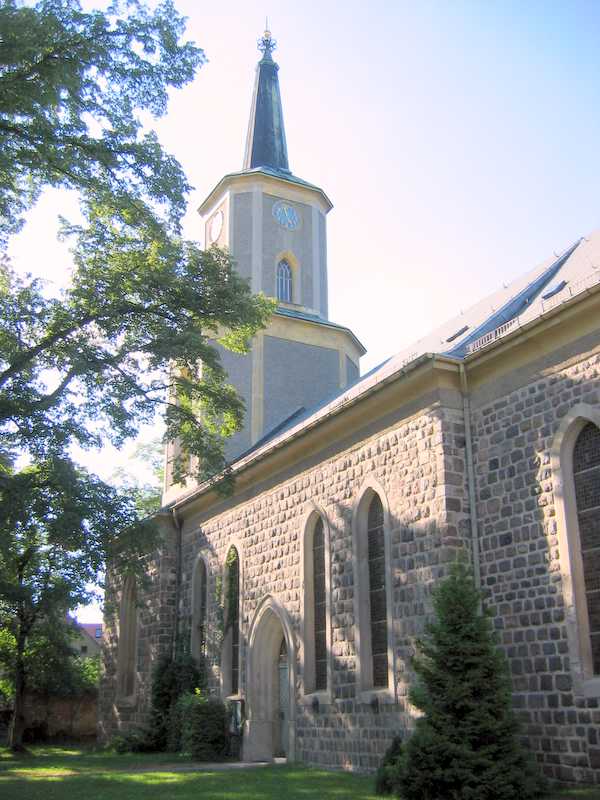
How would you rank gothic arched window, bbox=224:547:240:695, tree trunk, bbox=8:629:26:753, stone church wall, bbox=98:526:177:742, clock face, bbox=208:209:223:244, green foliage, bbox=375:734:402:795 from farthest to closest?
clock face, bbox=208:209:223:244
tree trunk, bbox=8:629:26:753
stone church wall, bbox=98:526:177:742
gothic arched window, bbox=224:547:240:695
green foliage, bbox=375:734:402:795

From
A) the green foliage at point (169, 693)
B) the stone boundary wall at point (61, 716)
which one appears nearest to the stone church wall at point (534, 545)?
the green foliage at point (169, 693)

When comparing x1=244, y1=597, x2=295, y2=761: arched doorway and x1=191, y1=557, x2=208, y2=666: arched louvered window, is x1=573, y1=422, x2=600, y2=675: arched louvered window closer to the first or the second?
x1=244, y1=597, x2=295, y2=761: arched doorway

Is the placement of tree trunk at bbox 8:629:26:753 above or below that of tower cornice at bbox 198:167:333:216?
below

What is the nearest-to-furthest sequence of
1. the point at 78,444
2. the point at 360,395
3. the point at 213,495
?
the point at 360,395 < the point at 78,444 < the point at 213,495

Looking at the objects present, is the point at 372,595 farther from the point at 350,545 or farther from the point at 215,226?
the point at 215,226

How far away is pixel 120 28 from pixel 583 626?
1204cm

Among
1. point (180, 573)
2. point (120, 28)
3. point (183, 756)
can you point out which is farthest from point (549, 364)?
point (180, 573)

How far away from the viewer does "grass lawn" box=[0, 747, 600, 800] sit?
11992 millimetres

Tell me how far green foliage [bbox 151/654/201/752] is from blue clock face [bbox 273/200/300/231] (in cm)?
1408

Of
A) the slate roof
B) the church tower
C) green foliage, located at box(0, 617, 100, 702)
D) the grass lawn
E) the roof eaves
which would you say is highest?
the church tower

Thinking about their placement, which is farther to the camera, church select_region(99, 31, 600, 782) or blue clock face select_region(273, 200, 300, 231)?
blue clock face select_region(273, 200, 300, 231)

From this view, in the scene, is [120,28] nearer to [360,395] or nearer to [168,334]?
[168,334]

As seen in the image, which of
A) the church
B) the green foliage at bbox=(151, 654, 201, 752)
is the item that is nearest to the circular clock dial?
the church

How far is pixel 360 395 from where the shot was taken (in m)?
15.5
